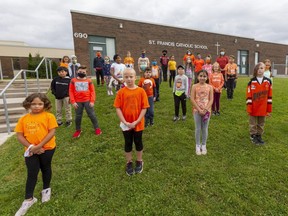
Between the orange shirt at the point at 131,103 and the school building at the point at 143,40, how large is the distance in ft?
45.0

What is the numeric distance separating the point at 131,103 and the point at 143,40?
55.2 ft

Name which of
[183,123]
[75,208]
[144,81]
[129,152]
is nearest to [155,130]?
[183,123]

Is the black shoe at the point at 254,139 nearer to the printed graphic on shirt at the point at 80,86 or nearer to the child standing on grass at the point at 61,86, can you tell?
the printed graphic on shirt at the point at 80,86

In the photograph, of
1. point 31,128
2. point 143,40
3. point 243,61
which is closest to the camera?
point 31,128

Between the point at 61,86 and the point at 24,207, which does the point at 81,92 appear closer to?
the point at 61,86

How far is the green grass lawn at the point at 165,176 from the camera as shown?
112 inches

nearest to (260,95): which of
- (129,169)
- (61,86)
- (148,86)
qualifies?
(148,86)

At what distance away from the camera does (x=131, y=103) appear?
3275 millimetres

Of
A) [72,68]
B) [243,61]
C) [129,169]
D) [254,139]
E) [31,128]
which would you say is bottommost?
[129,169]

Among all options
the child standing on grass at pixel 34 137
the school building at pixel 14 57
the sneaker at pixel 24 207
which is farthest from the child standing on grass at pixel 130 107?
the school building at pixel 14 57

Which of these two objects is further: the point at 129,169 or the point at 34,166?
the point at 129,169

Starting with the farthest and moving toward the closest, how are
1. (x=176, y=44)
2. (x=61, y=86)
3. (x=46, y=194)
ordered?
(x=176, y=44)
(x=61, y=86)
(x=46, y=194)

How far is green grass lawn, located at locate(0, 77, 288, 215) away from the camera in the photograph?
9.34 ft

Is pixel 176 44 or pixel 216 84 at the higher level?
pixel 176 44
